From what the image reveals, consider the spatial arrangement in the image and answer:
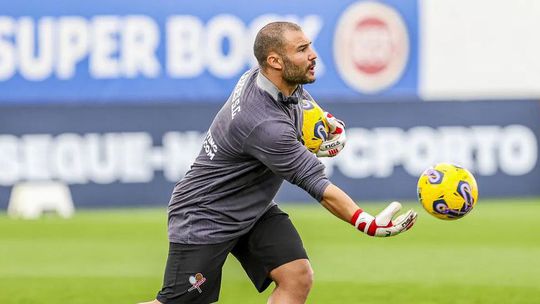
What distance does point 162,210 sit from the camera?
22219mm

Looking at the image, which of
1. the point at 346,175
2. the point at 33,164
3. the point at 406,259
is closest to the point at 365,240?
the point at 406,259

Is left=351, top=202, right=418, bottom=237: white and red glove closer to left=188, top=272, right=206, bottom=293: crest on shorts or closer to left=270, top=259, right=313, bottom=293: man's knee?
left=270, top=259, right=313, bottom=293: man's knee

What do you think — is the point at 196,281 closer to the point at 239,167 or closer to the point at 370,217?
the point at 239,167

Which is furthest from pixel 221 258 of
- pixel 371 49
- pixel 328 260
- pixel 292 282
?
pixel 371 49

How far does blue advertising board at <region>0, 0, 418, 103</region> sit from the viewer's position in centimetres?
2341

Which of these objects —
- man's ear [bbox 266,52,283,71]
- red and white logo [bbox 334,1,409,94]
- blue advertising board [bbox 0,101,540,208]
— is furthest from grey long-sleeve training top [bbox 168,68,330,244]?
red and white logo [bbox 334,1,409,94]

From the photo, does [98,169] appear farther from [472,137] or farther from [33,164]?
[472,137]

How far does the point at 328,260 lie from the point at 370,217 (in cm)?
791

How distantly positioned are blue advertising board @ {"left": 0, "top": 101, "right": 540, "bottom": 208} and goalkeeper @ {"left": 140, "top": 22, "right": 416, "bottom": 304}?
1382 cm

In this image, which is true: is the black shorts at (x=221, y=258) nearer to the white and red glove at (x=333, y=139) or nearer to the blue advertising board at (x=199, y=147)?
the white and red glove at (x=333, y=139)

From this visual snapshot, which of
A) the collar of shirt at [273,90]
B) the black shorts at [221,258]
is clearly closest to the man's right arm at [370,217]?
the collar of shirt at [273,90]

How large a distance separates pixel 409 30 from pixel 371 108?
1821 millimetres

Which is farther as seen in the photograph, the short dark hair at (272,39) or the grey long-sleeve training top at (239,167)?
the short dark hair at (272,39)

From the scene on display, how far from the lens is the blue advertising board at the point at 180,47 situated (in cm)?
2341
